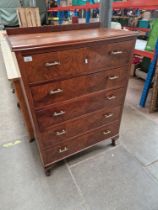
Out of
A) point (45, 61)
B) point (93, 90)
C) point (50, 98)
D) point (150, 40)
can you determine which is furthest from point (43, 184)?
point (150, 40)

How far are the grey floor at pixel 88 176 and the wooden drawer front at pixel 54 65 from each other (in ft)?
3.06

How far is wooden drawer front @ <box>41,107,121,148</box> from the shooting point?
115cm

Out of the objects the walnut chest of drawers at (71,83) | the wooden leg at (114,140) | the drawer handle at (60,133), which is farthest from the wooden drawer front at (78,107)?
the wooden leg at (114,140)

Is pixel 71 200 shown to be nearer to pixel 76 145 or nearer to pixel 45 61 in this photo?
pixel 76 145

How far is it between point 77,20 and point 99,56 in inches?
101

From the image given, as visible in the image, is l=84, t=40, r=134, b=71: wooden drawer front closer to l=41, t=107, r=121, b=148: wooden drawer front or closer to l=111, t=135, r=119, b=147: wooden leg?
l=41, t=107, r=121, b=148: wooden drawer front

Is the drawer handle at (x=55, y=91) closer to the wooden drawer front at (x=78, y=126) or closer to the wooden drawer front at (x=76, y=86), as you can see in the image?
the wooden drawer front at (x=76, y=86)

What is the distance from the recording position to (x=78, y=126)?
124 cm

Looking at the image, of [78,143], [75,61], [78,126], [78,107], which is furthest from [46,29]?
[78,143]

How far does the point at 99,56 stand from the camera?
1002 mm

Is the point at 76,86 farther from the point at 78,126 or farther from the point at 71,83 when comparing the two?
the point at 78,126

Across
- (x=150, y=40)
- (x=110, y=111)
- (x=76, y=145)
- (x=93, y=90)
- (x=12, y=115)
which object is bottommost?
(x=12, y=115)

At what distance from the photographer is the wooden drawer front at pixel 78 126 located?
1147mm

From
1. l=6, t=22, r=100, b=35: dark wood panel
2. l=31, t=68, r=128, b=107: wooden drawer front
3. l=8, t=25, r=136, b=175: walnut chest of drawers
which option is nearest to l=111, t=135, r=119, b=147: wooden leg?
l=8, t=25, r=136, b=175: walnut chest of drawers
